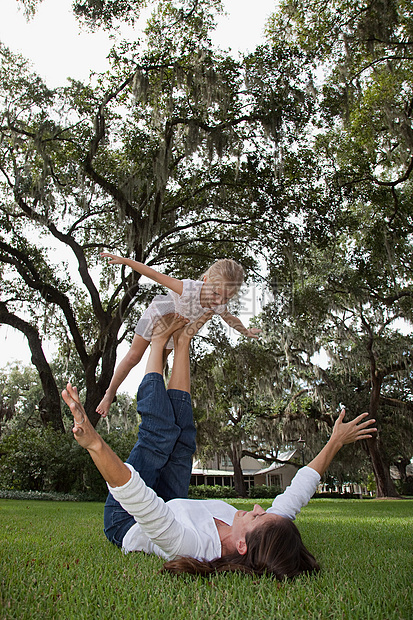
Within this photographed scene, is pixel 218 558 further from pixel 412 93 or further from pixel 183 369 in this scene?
pixel 412 93

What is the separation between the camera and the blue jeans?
2125 mm

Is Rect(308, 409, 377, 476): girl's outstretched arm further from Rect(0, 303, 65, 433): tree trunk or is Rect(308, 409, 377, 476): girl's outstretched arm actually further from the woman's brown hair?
Rect(0, 303, 65, 433): tree trunk

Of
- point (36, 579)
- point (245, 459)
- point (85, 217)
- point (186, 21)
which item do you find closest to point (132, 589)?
point (36, 579)

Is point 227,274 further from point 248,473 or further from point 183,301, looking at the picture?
point 248,473

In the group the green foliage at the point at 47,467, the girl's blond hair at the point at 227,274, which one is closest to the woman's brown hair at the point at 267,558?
the girl's blond hair at the point at 227,274

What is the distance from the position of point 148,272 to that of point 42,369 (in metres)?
9.55

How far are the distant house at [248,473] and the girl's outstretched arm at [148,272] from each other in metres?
31.2

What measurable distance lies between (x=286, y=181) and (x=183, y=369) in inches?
360

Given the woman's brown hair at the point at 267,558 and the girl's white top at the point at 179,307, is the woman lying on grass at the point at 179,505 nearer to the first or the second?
the woman's brown hair at the point at 267,558

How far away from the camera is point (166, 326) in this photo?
9.19 feet

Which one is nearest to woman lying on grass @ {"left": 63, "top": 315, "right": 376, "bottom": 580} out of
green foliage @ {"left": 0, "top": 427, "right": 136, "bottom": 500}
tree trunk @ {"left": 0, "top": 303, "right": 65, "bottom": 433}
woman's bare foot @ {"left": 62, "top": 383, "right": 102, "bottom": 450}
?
woman's bare foot @ {"left": 62, "top": 383, "right": 102, "bottom": 450}

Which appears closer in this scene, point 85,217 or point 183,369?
point 183,369

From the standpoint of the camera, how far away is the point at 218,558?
1622 millimetres

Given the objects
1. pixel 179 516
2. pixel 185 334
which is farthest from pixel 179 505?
pixel 185 334
